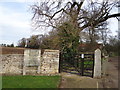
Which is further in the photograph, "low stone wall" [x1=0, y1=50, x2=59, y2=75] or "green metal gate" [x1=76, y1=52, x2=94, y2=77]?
"low stone wall" [x1=0, y1=50, x2=59, y2=75]

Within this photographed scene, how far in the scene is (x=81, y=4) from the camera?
2078cm

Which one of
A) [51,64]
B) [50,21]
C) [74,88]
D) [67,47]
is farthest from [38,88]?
[50,21]

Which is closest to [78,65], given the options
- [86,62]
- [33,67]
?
[86,62]

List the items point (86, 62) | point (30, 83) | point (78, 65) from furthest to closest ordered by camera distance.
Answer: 1. point (78, 65)
2. point (86, 62)
3. point (30, 83)

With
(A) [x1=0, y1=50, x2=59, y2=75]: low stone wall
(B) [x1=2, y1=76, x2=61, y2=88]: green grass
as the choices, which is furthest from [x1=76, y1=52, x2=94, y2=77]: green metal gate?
(B) [x1=2, y1=76, x2=61, y2=88]: green grass

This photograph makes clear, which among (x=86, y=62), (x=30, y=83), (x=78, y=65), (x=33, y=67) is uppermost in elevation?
(x=86, y=62)

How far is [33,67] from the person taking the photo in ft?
39.2

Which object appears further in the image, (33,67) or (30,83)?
(33,67)

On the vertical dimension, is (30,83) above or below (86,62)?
below

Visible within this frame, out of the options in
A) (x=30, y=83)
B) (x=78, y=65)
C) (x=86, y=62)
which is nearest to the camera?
(x=30, y=83)

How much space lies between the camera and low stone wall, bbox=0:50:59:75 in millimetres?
12055

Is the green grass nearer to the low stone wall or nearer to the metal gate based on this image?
the low stone wall

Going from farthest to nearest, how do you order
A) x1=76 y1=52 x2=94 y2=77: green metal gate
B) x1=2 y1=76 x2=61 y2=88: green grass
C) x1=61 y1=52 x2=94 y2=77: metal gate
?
x1=61 y1=52 x2=94 y2=77: metal gate
x1=76 y1=52 x2=94 y2=77: green metal gate
x1=2 y1=76 x2=61 y2=88: green grass

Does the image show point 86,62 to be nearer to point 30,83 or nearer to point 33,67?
point 33,67
